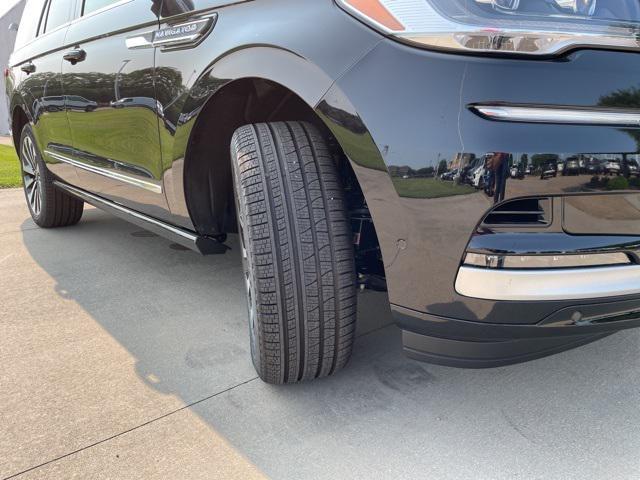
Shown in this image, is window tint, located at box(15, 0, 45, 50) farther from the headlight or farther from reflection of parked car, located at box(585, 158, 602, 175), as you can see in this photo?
reflection of parked car, located at box(585, 158, 602, 175)

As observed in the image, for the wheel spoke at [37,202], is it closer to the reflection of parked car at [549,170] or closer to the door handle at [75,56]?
the door handle at [75,56]

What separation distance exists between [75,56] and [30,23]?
5.72ft

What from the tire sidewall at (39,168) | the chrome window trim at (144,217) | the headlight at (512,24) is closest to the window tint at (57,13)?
the tire sidewall at (39,168)

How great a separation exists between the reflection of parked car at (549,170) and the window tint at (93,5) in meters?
2.13

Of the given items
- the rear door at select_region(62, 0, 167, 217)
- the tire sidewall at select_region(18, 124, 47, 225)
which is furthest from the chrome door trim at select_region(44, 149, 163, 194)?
the tire sidewall at select_region(18, 124, 47, 225)

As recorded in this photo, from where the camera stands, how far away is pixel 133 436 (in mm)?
1525

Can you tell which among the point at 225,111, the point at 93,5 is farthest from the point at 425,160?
the point at 93,5

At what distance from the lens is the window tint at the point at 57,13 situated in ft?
9.96

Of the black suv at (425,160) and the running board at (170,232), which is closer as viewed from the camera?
the black suv at (425,160)

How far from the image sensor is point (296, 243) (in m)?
1.44

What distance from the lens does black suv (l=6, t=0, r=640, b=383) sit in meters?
1.06

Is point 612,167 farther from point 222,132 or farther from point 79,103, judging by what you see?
point 79,103

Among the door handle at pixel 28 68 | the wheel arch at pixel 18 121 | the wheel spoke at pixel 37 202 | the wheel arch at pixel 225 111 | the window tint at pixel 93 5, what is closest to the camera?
the wheel arch at pixel 225 111

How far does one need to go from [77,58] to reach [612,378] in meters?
2.81
